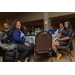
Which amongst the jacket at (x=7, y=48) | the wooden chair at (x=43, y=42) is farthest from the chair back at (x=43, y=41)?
the jacket at (x=7, y=48)

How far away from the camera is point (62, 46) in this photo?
195 cm

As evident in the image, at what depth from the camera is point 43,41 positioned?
4.96 ft

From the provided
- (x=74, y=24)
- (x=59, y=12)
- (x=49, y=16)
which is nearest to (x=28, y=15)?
(x=49, y=16)

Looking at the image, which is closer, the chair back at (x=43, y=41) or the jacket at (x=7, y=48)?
the jacket at (x=7, y=48)

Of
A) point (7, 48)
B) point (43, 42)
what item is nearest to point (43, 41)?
point (43, 42)

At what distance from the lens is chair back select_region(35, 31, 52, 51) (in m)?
1.48

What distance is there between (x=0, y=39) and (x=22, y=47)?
0.51m

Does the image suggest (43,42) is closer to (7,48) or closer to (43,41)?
(43,41)

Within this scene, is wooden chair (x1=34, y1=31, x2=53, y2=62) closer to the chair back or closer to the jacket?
the chair back

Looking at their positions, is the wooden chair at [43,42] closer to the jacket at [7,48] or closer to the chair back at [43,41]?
the chair back at [43,41]

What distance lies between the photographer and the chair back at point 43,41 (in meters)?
1.48

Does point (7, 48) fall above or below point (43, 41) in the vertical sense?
below
